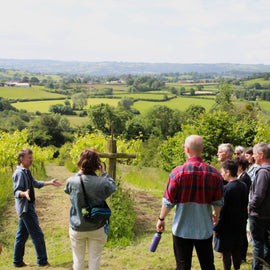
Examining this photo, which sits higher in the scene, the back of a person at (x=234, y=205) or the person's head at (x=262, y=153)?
the person's head at (x=262, y=153)

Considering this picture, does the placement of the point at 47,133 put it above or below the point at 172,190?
below

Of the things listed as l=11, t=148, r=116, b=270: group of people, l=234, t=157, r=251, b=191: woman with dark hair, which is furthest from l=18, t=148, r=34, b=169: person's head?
l=234, t=157, r=251, b=191: woman with dark hair

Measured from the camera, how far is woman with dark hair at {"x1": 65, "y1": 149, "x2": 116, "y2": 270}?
3.55 m

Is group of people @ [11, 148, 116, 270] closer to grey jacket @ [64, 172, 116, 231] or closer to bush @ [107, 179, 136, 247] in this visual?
grey jacket @ [64, 172, 116, 231]

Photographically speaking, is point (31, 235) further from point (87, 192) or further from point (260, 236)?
point (260, 236)

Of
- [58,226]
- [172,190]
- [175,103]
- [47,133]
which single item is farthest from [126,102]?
[172,190]

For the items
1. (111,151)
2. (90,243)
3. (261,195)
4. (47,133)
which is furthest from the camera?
(47,133)

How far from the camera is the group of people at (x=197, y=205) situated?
337 centimetres

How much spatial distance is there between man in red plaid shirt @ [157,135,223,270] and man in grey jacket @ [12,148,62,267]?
1887 millimetres

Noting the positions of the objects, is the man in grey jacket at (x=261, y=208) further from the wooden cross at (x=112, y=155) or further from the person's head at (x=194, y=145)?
the wooden cross at (x=112, y=155)

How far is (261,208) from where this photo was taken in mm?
4121

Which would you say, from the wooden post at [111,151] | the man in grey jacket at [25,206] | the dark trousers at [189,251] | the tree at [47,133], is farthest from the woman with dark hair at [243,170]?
the tree at [47,133]

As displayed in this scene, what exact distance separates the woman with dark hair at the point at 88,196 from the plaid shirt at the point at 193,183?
2.27 ft

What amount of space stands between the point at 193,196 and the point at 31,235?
262 cm
